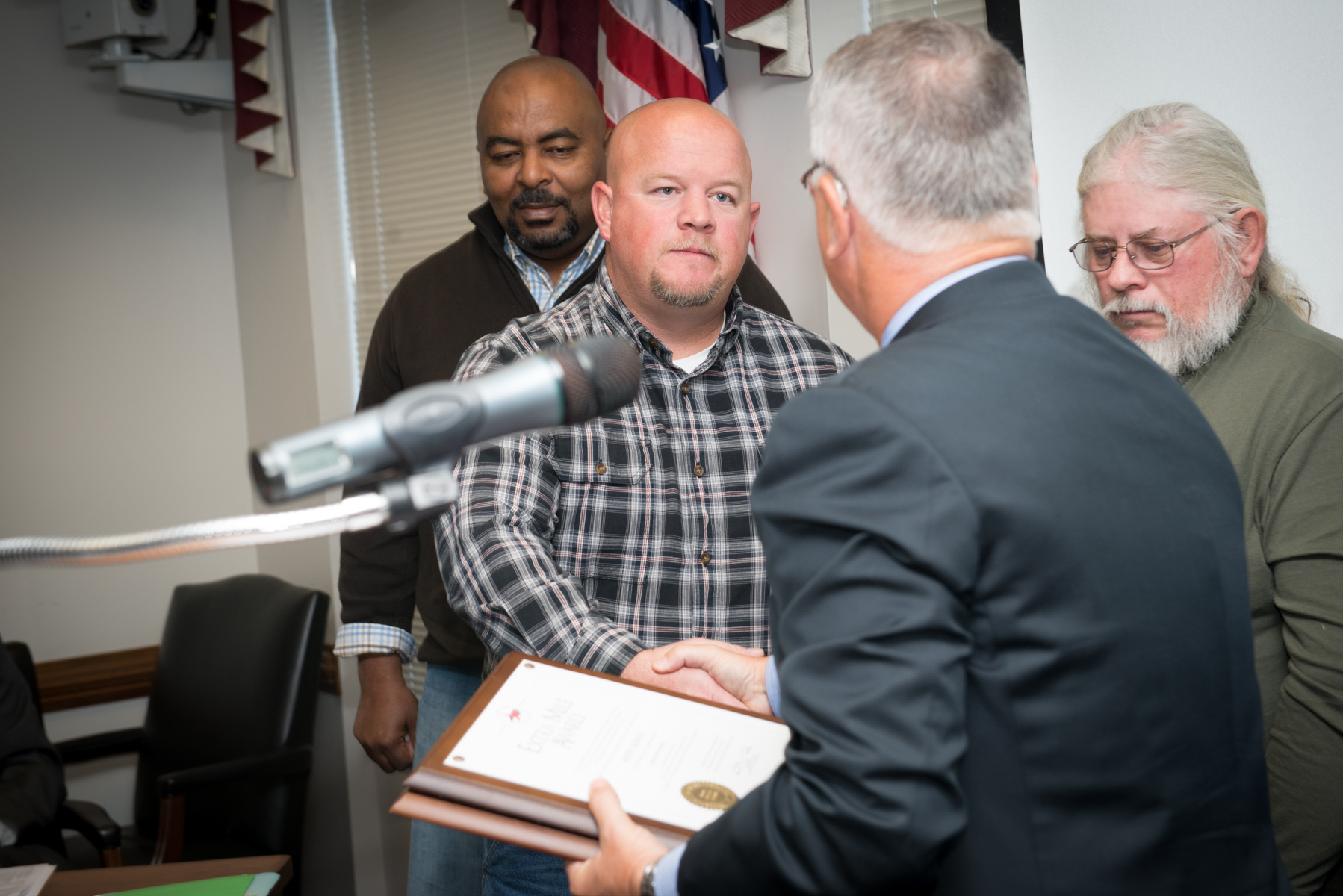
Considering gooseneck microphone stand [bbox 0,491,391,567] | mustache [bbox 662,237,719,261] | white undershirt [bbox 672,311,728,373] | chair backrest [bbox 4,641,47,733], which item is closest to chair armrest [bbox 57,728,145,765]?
chair backrest [bbox 4,641,47,733]

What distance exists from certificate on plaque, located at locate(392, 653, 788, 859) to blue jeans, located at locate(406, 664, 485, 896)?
96cm

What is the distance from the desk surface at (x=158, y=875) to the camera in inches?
59.8

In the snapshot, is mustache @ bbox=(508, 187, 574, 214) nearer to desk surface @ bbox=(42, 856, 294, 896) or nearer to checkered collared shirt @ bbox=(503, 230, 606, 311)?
checkered collared shirt @ bbox=(503, 230, 606, 311)

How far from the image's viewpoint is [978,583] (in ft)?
2.39

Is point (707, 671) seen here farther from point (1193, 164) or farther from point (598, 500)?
point (1193, 164)

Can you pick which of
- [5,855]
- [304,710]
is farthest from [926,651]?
[304,710]

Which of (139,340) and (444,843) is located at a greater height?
(139,340)

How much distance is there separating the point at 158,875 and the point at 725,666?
102cm

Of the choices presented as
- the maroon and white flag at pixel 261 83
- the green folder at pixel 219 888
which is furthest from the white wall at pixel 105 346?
the green folder at pixel 219 888

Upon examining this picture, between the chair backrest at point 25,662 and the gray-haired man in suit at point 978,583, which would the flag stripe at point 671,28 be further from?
the chair backrest at point 25,662

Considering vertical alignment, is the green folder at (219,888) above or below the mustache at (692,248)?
below

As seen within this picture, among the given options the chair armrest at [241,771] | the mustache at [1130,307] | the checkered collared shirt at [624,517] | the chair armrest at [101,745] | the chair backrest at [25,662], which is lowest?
the chair armrest at [101,745]

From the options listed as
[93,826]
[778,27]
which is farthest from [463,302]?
[93,826]

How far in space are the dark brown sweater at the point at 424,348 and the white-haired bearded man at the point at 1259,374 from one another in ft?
2.34
